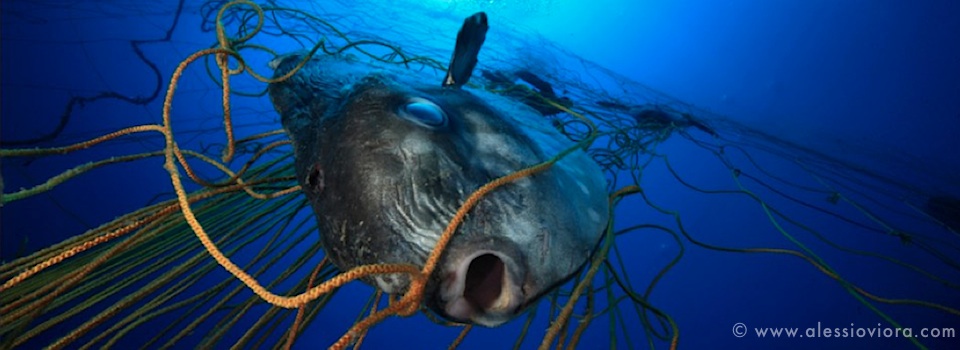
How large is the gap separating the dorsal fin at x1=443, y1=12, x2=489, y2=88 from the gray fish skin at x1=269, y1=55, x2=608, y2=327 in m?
0.53

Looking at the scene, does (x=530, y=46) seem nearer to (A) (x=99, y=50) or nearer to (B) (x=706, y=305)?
(A) (x=99, y=50)

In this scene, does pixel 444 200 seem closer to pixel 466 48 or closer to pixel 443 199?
Answer: pixel 443 199

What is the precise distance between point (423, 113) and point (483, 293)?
765mm

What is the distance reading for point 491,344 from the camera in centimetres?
2834

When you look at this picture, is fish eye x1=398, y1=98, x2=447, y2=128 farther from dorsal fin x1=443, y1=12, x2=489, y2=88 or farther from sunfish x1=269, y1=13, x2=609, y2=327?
dorsal fin x1=443, y1=12, x2=489, y2=88

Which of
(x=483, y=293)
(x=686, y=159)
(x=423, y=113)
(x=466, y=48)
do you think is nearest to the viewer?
(x=483, y=293)

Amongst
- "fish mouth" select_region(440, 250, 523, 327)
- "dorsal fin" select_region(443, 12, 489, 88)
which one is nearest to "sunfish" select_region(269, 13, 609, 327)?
"fish mouth" select_region(440, 250, 523, 327)

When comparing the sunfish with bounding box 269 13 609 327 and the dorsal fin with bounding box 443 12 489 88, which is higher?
the dorsal fin with bounding box 443 12 489 88

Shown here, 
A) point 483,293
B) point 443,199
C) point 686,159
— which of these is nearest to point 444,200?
point 443,199

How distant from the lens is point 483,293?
53.6 inches

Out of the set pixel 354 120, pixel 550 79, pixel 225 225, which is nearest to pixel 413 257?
pixel 354 120

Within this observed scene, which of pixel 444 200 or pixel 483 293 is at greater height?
pixel 444 200

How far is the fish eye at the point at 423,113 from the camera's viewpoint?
5.15ft

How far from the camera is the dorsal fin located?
2145 millimetres
